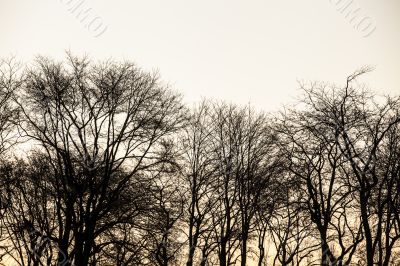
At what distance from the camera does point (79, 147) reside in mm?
21156

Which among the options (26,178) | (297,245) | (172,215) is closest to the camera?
(26,178)

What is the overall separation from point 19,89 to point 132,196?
24.3 ft

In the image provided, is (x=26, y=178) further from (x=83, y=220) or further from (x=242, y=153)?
(x=242, y=153)

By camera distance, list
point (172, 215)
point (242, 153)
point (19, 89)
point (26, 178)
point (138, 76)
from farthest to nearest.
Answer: point (242, 153), point (172, 215), point (26, 178), point (138, 76), point (19, 89)

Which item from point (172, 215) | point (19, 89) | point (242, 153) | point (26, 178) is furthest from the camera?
point (242, 153)

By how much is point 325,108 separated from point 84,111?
11.9 meters

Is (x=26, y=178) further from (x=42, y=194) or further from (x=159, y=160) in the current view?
(x=159, y=160)

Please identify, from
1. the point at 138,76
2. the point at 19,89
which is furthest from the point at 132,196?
the point at 19,89

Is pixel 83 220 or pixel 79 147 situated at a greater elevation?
pixel 79 147

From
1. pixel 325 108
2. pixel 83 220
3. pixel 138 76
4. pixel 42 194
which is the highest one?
pixel 138 76

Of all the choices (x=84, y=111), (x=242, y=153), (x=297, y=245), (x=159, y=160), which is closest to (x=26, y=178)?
(x=84, y=111)

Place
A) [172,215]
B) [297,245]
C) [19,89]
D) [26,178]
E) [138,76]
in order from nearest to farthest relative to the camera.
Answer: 1. [19,89]
2. [138,76]
3. [26,178]
4. [172,215]
5. [297,245]

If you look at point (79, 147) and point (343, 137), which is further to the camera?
point (79, 147)

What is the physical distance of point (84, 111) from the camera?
795 inches
